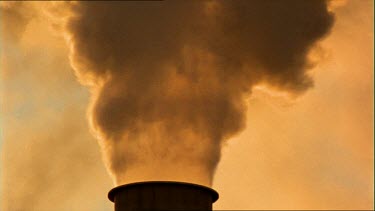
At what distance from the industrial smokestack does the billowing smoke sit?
167 centimetres

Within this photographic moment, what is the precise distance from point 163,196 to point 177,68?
412cm

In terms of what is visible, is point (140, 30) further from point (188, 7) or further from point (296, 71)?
point (296, 71)

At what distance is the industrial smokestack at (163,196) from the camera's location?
15023 mm

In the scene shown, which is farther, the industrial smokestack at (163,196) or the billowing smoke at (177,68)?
the billowing smoke at (177,68)

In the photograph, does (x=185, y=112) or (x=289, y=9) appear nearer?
(x=185, y=112)

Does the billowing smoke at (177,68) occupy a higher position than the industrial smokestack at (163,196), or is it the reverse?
the billowing smoke at (177,68)

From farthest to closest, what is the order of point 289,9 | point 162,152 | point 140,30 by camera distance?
point 289,9
point 140,30
point 162,152

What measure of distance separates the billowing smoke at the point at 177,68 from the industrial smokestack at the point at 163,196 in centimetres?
167

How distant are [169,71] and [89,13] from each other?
269 centimetres

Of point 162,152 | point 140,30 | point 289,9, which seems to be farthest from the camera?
point 289,9

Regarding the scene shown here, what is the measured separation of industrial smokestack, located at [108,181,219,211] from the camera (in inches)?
591

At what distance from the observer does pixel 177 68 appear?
709 inches

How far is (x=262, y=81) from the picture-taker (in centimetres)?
1942

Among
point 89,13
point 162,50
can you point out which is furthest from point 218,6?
point 89,13
